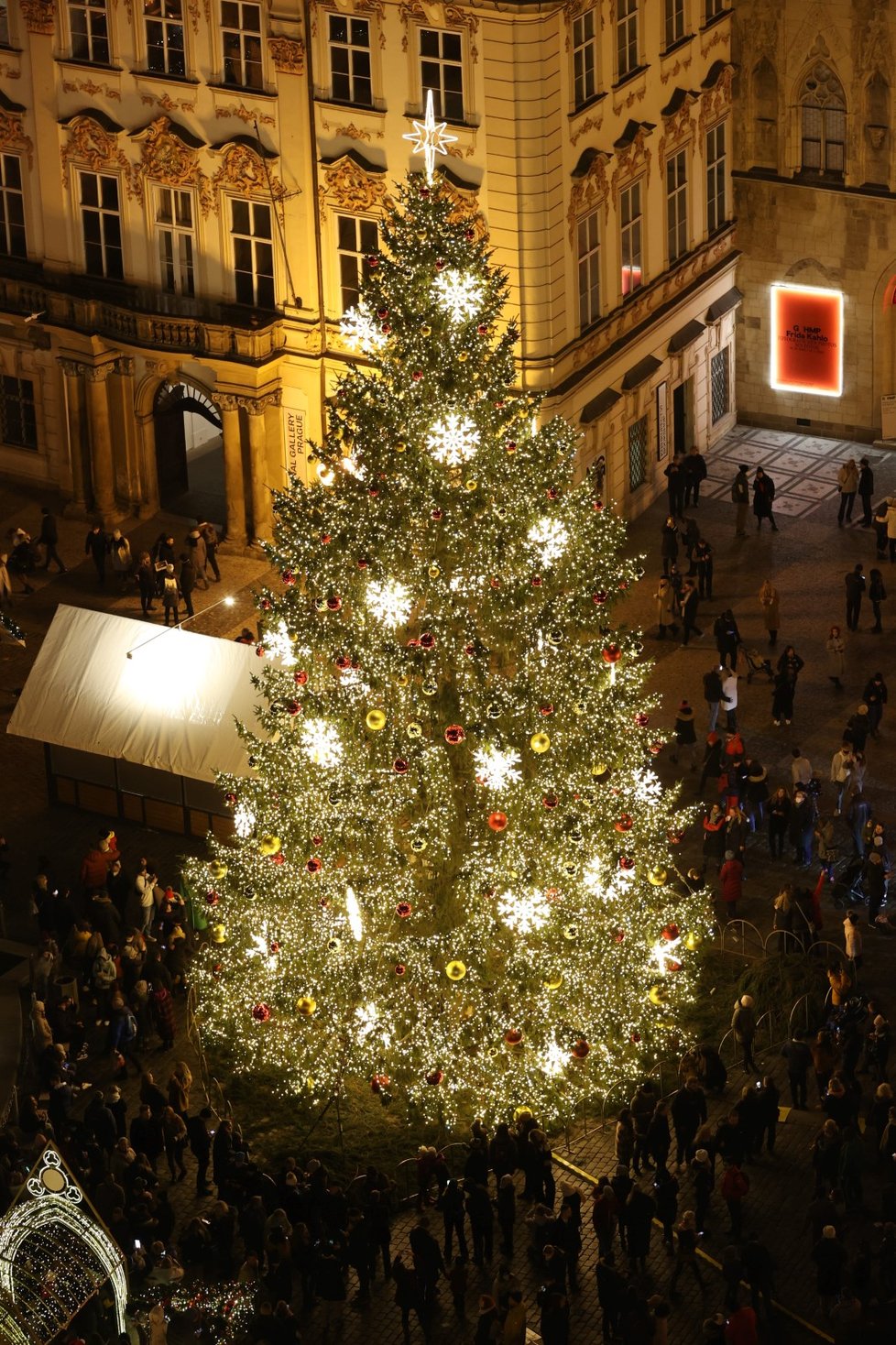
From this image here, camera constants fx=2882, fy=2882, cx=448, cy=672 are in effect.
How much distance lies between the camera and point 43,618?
5378 cm

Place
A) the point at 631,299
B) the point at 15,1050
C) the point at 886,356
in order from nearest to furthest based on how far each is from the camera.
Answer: the point at 15,1050 → the point at 631,299 → the point at 886,356

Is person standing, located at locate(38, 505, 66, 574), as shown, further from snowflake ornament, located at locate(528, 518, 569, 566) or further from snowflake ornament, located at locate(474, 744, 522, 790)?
snowflake ornament, located at locate(474, 744, 522, 790)

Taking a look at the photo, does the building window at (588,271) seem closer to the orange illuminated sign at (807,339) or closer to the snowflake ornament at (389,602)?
the orange illuminated sign at (807,339)

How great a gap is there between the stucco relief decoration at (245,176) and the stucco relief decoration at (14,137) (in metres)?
4.37

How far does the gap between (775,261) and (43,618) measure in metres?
17.7

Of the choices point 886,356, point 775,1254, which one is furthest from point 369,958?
point 886,356

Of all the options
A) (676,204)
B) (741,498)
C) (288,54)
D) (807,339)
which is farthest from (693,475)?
(288,54)

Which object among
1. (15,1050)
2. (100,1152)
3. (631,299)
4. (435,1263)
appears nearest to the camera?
(435,1263)

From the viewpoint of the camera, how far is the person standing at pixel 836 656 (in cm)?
4900

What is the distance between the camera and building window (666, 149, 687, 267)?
56500mm

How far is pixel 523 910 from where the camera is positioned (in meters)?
35.2

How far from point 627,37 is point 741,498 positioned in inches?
358

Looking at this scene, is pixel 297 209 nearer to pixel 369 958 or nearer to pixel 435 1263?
pixel 369 958

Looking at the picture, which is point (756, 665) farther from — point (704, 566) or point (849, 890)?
point (849, 890)
